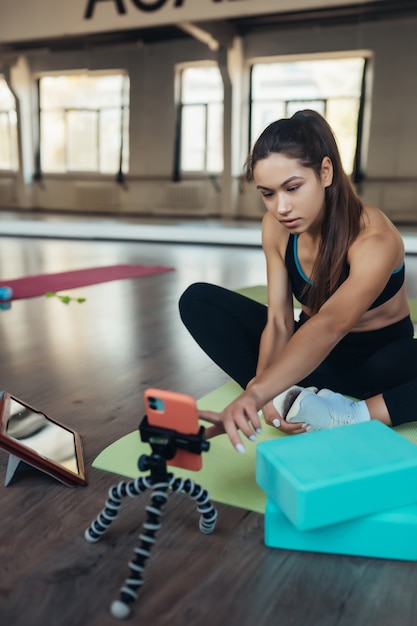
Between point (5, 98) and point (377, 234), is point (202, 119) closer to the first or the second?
point (5, 98)

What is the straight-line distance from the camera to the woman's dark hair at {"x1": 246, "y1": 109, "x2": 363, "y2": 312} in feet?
3.62

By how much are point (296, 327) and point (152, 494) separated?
806 mm

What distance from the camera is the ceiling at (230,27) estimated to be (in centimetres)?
778

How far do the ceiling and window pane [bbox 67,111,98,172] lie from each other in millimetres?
1077

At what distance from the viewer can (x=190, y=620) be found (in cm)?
85

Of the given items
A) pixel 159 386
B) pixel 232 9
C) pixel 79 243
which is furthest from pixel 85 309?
pixel 232 9

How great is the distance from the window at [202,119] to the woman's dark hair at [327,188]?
8119mm

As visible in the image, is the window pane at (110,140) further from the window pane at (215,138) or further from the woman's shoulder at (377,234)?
the woman's shoulder at (377,234)

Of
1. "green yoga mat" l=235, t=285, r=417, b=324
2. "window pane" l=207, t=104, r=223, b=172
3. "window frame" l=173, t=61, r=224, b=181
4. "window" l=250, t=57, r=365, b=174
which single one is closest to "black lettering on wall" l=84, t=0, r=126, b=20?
"window frame" l=173, t=61, r=224, b=181

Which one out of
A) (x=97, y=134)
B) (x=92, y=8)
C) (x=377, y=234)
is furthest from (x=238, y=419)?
(x=97, y=134)

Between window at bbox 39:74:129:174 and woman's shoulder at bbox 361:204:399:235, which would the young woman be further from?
window at bbox 39:74:129:174

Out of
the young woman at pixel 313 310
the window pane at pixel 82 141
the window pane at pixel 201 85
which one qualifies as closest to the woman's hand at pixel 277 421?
the young woman at pixel 313 310

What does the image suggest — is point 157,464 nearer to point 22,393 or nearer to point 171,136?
point 22,393

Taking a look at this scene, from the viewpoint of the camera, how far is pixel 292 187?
1117 millimetres
